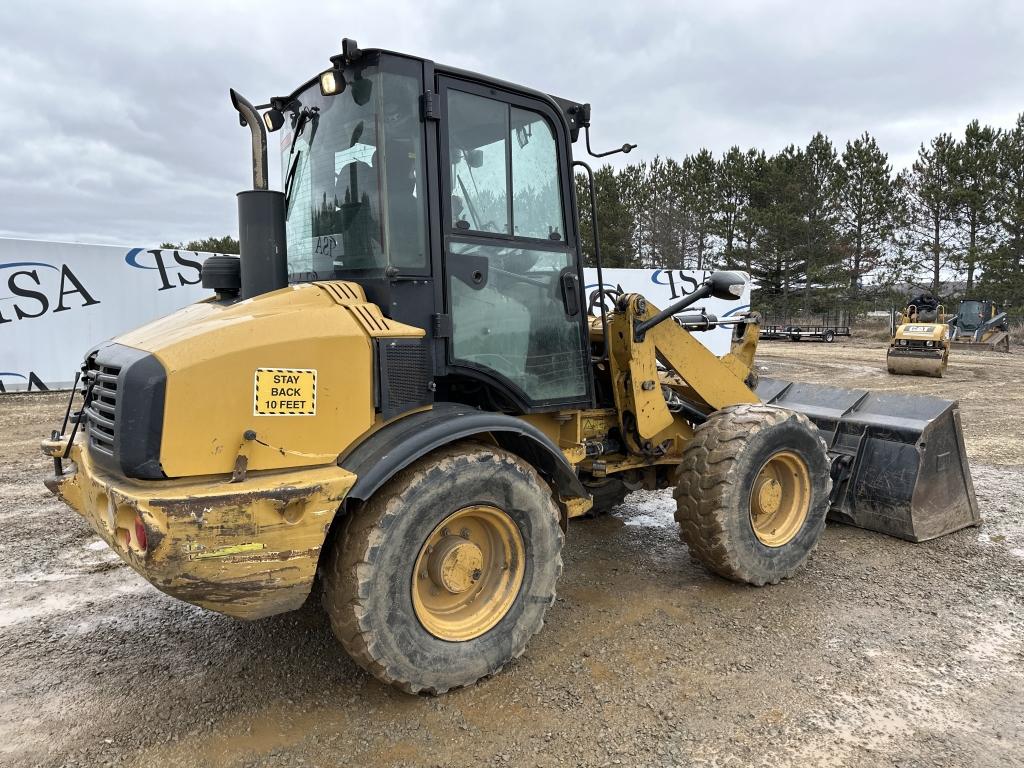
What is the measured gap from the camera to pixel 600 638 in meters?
3.44

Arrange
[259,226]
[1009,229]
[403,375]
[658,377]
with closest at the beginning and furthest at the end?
[403,375], [259,226], [658,377], [1009,229]

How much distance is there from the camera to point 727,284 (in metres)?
3.68

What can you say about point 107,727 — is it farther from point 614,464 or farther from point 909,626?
point 909,626

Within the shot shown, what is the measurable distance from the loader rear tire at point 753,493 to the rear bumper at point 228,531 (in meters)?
2.12

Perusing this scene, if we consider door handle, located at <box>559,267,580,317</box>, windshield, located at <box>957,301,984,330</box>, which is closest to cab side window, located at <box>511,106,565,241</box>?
door handle, located at <box>559,267,580,317</box>

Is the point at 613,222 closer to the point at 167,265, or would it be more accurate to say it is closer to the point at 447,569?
the point at 167,265

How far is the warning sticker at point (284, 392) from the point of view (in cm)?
250

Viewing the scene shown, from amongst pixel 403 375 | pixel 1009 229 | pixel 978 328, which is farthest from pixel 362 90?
pixel 1009 229

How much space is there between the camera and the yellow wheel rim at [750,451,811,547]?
4102mm

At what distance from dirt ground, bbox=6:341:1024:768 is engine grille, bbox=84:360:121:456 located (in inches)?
44.9

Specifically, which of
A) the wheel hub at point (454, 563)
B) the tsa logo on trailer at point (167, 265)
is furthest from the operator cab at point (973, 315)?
the wheel hub at point (454, 563)

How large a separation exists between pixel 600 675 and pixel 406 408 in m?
1.48

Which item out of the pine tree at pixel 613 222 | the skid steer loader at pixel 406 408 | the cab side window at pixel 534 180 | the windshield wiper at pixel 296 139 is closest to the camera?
the skid steer loader at pixel 406 408

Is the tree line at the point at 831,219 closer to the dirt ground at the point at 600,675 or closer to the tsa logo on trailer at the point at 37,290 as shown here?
the tsa logo on trailer at the point at 37,290
